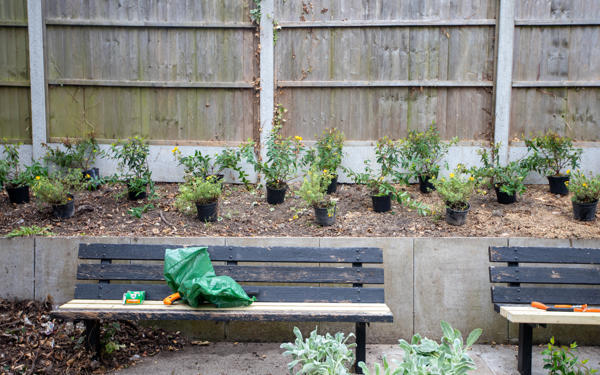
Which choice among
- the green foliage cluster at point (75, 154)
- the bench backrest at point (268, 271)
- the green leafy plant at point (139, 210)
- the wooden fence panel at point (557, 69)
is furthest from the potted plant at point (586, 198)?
the green foliage cluster at point (75, 154)

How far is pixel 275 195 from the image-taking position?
17.9ft

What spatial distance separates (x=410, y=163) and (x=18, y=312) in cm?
418

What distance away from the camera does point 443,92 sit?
5.93m

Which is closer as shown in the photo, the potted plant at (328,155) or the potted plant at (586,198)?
the potted plant at (586,198)

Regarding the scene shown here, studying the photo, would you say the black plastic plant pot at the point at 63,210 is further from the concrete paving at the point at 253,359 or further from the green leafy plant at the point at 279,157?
the concrete paving at the point at 253,359

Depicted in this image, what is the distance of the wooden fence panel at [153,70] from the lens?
5961mm

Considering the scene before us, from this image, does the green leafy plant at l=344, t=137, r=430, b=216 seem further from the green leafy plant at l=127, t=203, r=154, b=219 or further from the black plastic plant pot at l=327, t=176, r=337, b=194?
the green leafy plant at l=127, t=203, r=154, b=219

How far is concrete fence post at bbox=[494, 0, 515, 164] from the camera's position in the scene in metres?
5.70

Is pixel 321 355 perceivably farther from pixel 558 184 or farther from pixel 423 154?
pixel 558 184

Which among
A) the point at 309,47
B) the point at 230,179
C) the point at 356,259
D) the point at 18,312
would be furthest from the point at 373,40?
the point at 18,312

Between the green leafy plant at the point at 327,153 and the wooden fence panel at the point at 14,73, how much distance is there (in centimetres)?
339

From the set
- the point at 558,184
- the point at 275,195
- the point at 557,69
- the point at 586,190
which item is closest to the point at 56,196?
the point at 275,195

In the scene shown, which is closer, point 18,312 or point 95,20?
point 18,312

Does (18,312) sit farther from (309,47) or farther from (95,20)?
(309,47)
